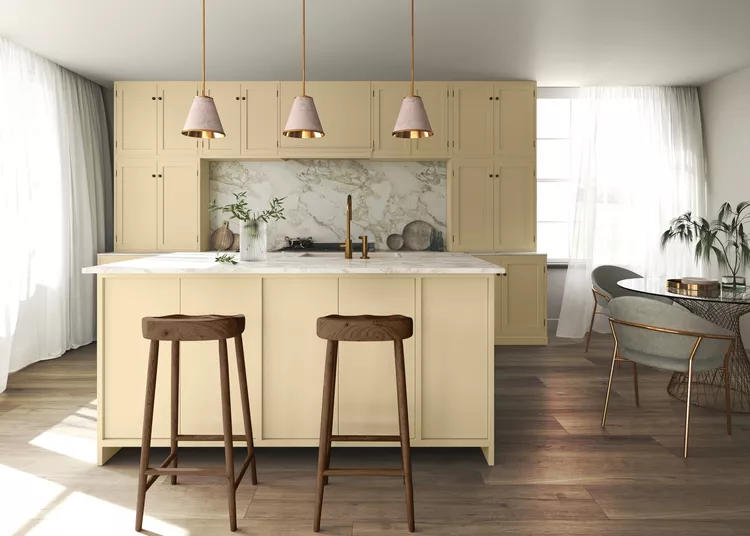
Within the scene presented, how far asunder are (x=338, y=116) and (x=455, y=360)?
3504 mm

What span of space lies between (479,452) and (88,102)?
522cm

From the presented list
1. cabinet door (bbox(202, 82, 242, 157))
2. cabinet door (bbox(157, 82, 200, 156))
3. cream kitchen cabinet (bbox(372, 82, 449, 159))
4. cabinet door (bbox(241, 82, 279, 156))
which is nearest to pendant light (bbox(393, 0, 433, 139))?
cream kitchen cabinet (bbox(372, 82, 449, 159))

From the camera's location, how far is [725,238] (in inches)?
232

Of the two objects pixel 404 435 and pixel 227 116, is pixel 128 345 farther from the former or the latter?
pixel 227 116

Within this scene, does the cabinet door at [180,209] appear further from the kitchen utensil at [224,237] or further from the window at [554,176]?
the window at [554,176]

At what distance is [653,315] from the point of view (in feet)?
10.5

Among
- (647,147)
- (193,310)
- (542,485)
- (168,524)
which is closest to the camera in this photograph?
(168,524)

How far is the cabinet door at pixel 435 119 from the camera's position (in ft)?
18.8

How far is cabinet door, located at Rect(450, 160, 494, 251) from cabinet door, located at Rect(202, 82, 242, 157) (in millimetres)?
2148

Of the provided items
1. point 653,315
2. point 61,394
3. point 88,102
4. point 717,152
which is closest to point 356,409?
point 653,315

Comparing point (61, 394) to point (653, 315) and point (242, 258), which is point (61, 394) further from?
point (653, 315)

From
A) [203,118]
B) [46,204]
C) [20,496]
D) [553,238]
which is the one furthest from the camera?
[553,238]

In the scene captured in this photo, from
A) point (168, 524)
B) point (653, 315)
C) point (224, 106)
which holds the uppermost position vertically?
point (224, 106)

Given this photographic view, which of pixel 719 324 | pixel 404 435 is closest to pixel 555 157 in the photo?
pixel 719 324
